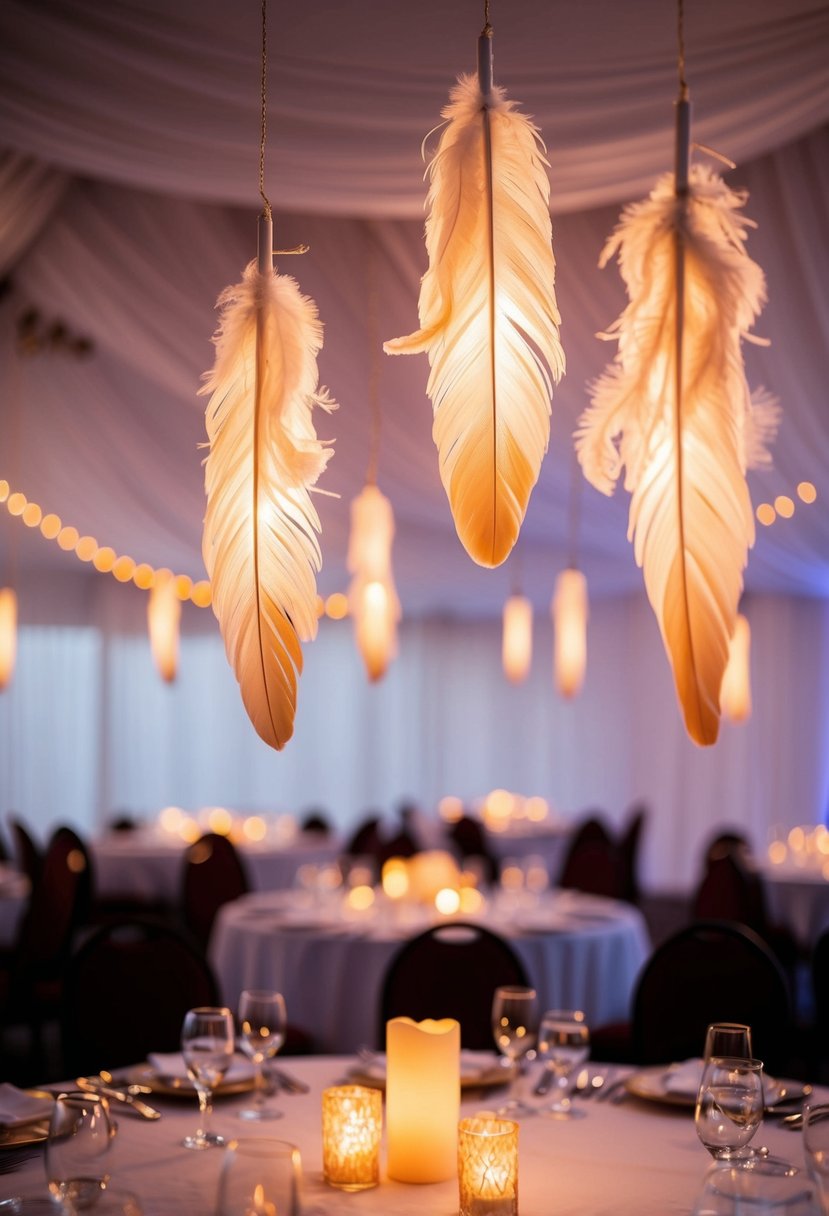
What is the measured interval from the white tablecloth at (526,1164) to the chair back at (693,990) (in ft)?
3.46

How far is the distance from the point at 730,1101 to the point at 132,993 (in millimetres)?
1957

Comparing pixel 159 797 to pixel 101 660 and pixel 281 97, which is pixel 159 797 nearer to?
pixel 101 660

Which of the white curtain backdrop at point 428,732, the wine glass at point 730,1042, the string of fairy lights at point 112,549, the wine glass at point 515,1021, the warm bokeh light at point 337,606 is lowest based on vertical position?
the wine glass at point 515,1021

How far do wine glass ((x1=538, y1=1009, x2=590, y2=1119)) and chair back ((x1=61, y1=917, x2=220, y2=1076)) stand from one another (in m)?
1.23

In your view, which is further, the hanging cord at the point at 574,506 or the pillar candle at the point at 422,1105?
the hanging cord at the point at 574,506

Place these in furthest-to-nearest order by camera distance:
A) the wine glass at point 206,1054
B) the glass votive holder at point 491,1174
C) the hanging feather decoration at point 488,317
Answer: the wine glass at point 206,1054
the hanging feather decoration at point 488,317
the glass votive holder at point 491,1174

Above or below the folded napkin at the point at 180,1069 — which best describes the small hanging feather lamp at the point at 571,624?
above

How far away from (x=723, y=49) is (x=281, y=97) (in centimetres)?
115

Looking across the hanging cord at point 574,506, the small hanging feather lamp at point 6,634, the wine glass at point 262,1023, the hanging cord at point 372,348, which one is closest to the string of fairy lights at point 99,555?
the small hanging feather lamp at point 6,634

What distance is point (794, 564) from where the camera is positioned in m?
9.12

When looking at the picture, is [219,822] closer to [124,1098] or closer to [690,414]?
[124,1098]

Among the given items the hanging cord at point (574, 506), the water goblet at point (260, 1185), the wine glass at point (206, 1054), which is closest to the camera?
the water goblet at point (260, 1185)

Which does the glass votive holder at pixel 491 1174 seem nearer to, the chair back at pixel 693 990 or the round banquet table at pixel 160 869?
the chair back at pixel 693 990

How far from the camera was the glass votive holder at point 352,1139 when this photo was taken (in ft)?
6.61
